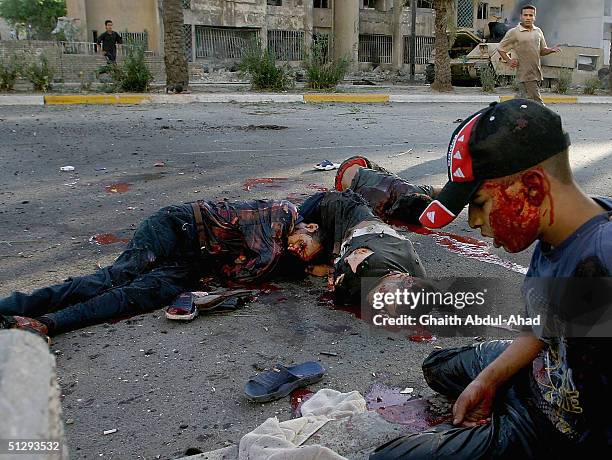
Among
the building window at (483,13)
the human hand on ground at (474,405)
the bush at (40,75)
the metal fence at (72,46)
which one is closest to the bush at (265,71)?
the bush at (40,75)


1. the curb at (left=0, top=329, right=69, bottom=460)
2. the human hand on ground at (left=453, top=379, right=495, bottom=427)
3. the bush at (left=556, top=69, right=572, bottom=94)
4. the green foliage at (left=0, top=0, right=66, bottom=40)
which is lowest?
the human hand on ground at (left=453, top=379, right=495, bottom=427)

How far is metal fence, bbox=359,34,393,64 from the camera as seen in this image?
35188 mm

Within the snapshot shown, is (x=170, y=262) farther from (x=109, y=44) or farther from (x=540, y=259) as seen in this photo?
(x=109, y=44)

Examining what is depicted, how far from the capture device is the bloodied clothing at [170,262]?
326 cm

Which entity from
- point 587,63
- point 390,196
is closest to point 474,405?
point 390,196

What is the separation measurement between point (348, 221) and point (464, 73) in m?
19.9

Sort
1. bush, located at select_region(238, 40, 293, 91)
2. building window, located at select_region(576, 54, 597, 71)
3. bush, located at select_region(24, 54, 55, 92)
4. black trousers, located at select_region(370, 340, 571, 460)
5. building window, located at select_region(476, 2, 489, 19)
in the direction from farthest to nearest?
building window, located at select_region(476, 2, 489, 19)
building window, located at select_region(576, 54, 597, 71)
bush, located at select_region(238, 40, 293, 91)
bush, located at select_region(24, 54, 55, 92)
black trousers, located at select_region(370, 340, 571, 460)

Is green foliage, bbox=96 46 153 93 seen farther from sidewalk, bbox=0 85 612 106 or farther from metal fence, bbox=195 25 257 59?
metal fence, bbox=195 25 257 59

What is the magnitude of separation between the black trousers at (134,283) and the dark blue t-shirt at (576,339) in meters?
2.16

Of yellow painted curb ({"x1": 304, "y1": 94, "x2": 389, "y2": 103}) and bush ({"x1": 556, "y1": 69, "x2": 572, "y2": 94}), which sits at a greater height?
bush ({"x1": 556, "y1": 69, "x2": 572, "y2": 94})

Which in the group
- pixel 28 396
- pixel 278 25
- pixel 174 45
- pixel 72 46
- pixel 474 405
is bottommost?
pixel 474 405

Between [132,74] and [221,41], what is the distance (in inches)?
664

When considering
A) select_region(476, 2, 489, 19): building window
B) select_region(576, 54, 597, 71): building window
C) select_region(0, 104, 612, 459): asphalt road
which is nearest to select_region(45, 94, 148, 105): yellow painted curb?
select_region(0, 104, 612, 459): asphalt road

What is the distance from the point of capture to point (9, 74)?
49.8ft
